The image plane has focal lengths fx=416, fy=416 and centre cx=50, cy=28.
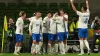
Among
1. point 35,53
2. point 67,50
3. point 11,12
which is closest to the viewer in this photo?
point 35,53

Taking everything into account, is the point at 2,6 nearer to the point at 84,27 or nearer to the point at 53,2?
the point at 53,2

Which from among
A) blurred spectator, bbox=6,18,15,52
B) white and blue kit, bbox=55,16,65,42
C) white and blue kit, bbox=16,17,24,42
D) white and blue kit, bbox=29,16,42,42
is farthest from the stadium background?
white and blue kit, bbox=29,16,42,42

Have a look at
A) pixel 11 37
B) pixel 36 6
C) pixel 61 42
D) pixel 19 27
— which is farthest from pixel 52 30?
pixel 36 6

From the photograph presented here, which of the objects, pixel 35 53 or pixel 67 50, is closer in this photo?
pixel 35 53

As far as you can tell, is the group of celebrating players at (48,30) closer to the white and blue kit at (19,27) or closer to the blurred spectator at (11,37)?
the white and blue kit at (19,27)

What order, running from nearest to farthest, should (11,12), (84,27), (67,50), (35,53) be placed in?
(84,27) → (35,53) → (67,50) → (11,12)

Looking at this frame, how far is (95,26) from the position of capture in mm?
27000

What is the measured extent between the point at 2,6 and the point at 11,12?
41.6 inches

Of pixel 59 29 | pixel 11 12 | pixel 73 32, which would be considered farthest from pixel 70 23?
Answer: pixel 11 12

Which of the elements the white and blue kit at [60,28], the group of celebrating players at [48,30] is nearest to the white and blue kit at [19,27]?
the group of celebrating players at [48,30]

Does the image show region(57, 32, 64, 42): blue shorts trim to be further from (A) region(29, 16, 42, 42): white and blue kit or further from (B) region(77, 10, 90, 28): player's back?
(B) region(77, 10, 90, 28): player's back

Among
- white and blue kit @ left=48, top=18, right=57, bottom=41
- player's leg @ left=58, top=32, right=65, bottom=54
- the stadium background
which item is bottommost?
player's leg @ left=58, top=32, right=65, bottom=54

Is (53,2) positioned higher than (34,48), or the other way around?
(53,2)

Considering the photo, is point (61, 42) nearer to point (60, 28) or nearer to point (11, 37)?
point (60, 28)
